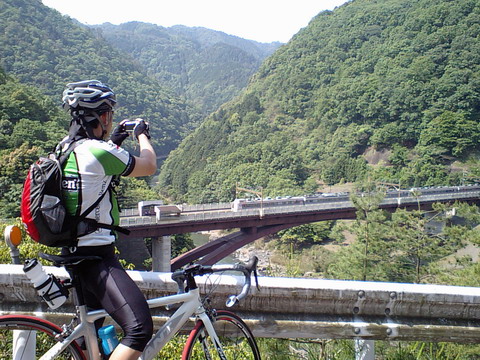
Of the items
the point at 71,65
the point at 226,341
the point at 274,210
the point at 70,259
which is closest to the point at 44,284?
the point at 70,259

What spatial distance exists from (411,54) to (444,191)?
131 feet

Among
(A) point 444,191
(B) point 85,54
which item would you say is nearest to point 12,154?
(A) point 444,191

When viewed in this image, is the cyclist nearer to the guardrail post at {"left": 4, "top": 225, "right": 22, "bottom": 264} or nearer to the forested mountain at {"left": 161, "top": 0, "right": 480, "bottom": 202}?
the guardrail post at {"left": 4, "top": 225, "right": 22, "bottom": 264}

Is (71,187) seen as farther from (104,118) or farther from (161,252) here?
(161,252)

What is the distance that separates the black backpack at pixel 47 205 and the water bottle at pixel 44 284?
0.12 meters

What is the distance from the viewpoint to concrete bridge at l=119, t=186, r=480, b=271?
76.3ft

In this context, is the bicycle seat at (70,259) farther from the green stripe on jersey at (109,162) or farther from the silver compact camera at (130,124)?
the silver compact camera at (130,124)

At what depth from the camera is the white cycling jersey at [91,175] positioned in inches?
67.7

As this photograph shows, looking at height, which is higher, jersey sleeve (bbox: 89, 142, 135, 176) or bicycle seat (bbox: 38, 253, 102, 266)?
jersey sleeve (bbox: 89, 142, 135, 176)

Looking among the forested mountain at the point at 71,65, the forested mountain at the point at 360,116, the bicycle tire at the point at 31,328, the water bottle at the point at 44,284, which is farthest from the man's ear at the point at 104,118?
the forested mountain at the point at 71,65

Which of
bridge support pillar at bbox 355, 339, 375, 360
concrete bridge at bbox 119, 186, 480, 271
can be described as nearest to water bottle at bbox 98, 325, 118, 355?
bridge support pillar at bbox 355, 339, 375, 360

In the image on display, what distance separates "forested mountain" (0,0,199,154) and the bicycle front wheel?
81775 mm

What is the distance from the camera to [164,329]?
199 centimetres

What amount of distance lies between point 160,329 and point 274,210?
27488 mm
